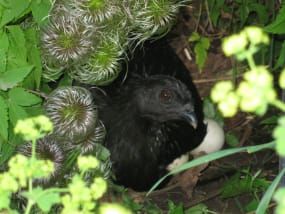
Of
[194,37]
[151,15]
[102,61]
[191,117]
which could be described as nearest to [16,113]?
[102,61]

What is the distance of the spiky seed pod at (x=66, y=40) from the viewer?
1.90 m

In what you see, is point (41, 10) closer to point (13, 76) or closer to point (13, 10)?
point (13, 10)

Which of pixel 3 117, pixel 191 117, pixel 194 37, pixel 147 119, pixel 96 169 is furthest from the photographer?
pixel 194 37

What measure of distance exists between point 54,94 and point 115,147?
0.76 m

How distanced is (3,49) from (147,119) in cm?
97

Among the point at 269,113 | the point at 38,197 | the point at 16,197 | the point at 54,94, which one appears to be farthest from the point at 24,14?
the point at 269,113

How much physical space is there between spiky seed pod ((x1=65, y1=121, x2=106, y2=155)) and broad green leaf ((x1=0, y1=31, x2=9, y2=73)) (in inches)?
10.9

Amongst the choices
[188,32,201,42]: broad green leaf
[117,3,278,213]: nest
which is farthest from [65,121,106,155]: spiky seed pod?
[188,32,201,42]: broad green leaf

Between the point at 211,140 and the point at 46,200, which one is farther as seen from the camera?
the point at 211,140

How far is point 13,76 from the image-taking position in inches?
74.1

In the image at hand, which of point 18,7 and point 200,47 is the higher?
point 18,7

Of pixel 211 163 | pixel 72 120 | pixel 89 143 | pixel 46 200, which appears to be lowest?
pixel 211 163

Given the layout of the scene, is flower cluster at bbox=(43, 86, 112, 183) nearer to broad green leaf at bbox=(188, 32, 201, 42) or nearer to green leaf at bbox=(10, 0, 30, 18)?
green leaf at bbox=(10, 0, 30, 18)

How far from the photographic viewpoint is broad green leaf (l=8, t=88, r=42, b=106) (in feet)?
6.33
